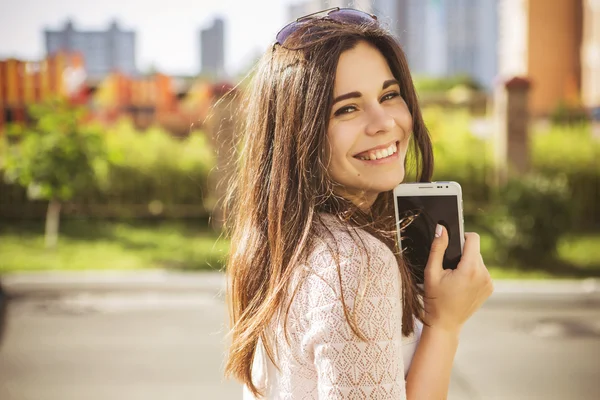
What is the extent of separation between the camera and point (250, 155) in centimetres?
137

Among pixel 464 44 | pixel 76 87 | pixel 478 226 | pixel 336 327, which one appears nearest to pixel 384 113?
pixel 336 327

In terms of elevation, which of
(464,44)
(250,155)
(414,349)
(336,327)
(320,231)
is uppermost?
(464,44)

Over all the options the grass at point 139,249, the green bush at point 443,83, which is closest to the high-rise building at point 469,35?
the green bush at point 443,83

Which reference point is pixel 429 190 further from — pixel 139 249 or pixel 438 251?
pixel 139 249

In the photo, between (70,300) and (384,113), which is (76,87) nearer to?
(70,300)

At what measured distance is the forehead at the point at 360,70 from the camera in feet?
4.06

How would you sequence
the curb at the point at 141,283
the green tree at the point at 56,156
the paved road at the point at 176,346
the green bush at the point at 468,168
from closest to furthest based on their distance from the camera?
the paved road at the point at 176,346, the curb at the point at 141,283, the green tree at the point at 56,156, the green bush at the point at 468,168

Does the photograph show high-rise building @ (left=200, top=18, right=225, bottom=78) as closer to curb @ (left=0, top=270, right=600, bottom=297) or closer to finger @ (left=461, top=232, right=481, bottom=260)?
curb @ (left=0, top=270, right=600, bottom=297)

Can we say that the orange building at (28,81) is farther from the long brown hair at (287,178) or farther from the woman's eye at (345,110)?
the woman's eye at (345,110)

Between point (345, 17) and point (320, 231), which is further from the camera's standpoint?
point (345, 17)

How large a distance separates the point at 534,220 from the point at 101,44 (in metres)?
16.0

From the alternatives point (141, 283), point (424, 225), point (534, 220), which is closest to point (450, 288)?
point (424, 225)

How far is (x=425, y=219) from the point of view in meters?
1.38

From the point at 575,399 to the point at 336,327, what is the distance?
162 inches
